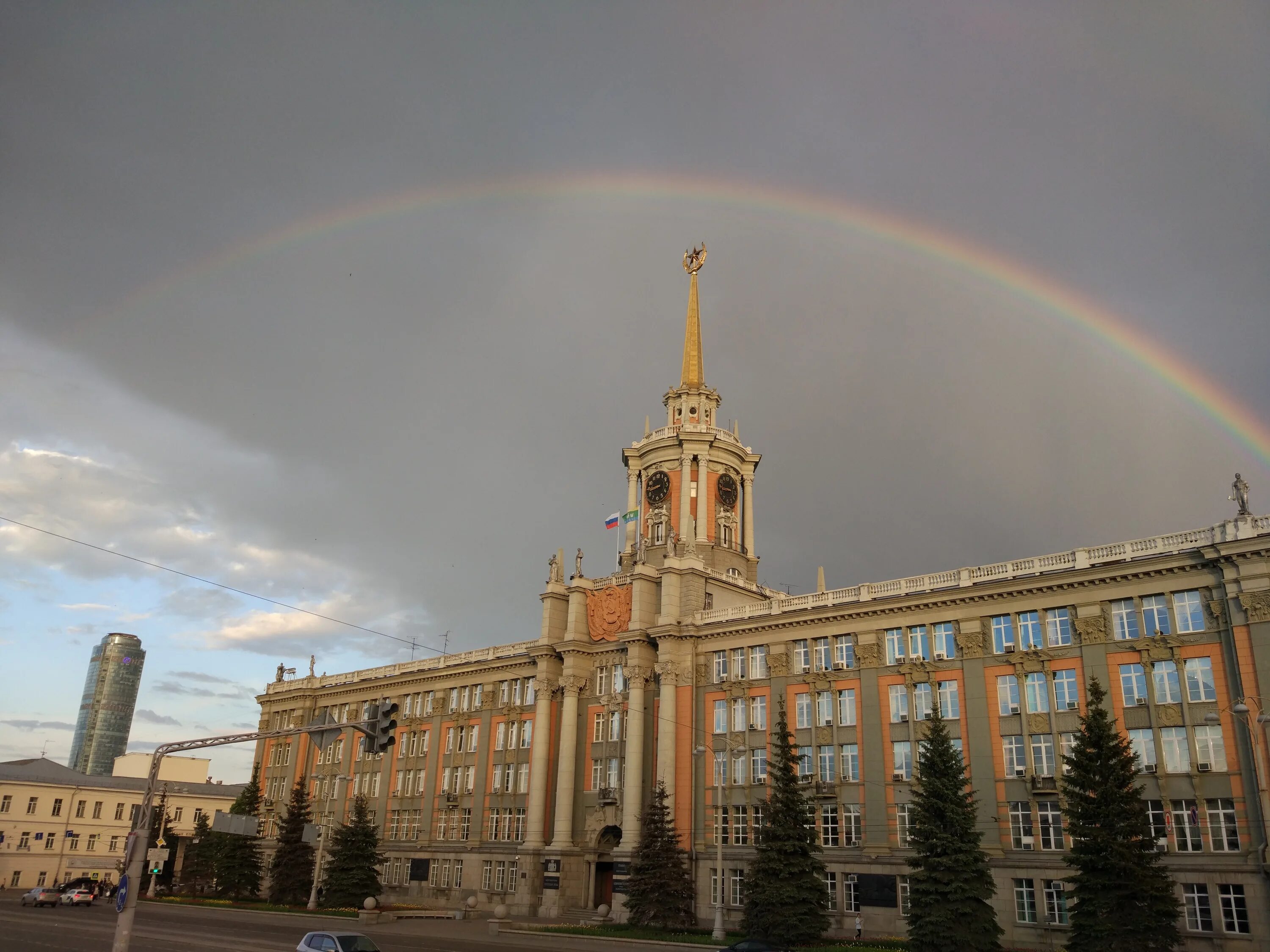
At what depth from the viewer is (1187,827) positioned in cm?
4488

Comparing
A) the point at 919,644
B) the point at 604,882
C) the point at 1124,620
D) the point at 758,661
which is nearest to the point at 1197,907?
the point at 1124,620

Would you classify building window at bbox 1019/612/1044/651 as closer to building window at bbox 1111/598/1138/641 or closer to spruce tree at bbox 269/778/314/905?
building window at bbox 1111/598/1138/641

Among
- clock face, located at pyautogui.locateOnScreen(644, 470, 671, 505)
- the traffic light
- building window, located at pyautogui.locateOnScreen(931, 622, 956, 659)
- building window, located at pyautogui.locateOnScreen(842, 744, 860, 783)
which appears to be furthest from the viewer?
clock face, located at pyautogui.locateOnScreen(644, 470, 671, 505)

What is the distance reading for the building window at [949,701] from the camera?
53719 mm

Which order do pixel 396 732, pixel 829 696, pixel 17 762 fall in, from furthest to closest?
pixel 17 762 → pixel 396 732 → pixel 829 696

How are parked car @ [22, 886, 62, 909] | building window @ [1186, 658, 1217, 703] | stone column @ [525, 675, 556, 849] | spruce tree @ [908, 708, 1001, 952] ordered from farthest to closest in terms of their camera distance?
1. stone column @ [525, 675, 556, 849]
2. parked car @ [22, 886, 62, 909]
3. building window @ [1186, 658, 1217, 703]
4. spruce tree @ [908, 708, 1001, 952]

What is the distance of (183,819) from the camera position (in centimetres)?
13062

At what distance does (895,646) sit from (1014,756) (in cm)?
927

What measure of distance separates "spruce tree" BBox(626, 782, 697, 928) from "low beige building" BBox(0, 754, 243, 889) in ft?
216

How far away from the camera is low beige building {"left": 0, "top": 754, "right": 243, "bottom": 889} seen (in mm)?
109125

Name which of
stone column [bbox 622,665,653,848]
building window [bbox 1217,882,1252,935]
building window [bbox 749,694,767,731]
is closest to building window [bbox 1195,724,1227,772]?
building window [bbox 1217,882,1252,935]

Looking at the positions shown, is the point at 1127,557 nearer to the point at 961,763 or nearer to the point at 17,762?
the point at 961,763

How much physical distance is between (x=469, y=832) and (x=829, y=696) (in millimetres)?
35860

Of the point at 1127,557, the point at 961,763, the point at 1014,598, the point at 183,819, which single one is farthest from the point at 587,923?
the point at 183,819
